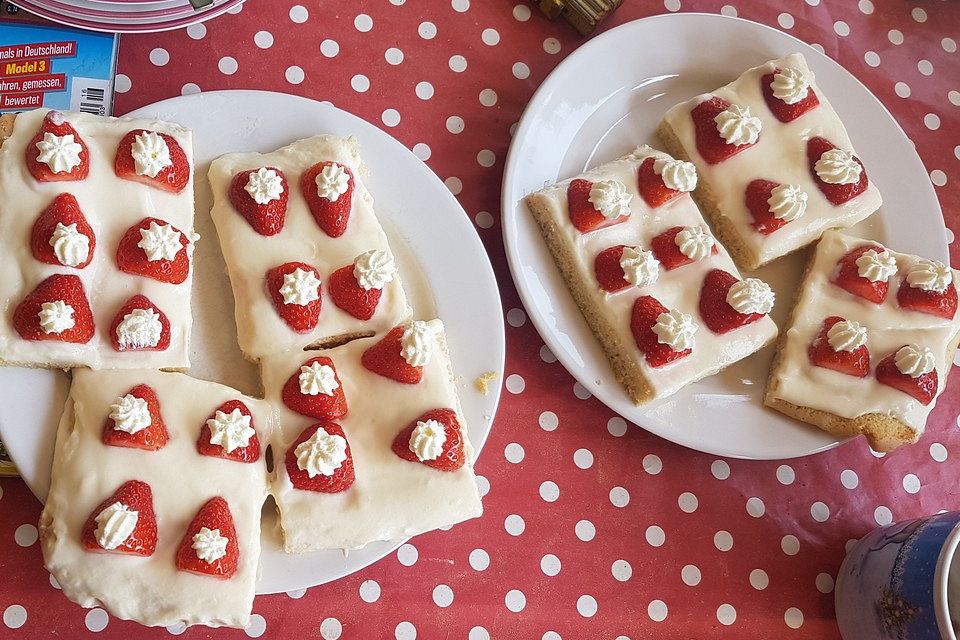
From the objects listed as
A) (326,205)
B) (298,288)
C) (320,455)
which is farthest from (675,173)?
(320,455)

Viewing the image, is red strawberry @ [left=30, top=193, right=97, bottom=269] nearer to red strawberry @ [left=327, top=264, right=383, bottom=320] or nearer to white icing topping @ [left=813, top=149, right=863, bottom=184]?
red strawberry @ [left=327, top=264, right=383, bottom=320]

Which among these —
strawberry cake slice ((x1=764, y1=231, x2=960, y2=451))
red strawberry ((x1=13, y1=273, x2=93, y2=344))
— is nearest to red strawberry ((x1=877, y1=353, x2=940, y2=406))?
strawberry cake slice ((x1=764, y1=231, x2=960, y2=451))

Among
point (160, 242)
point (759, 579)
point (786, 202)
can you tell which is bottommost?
point (759, 579)

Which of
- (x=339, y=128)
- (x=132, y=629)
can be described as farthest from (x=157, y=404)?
(x=339, y=128)

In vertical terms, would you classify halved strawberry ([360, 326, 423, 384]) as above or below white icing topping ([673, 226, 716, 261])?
below

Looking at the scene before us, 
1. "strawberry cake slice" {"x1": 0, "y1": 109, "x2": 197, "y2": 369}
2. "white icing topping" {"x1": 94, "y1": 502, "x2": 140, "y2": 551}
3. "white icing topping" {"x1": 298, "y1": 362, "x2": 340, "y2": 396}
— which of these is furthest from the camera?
"white icing topping" {"x1": 298, "y1": 362, "x2": 340, "y2": 396}

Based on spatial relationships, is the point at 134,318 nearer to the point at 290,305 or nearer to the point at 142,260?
the point at 142,260

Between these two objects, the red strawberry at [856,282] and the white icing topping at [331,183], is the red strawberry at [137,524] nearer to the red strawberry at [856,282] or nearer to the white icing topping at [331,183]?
the white icing topping at [331,183]
